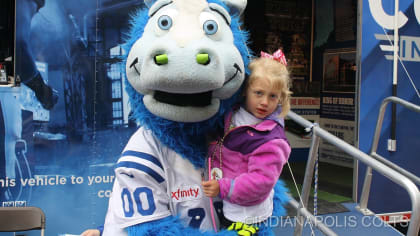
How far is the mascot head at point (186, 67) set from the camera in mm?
1103

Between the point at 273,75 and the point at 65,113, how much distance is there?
1916 millimetres

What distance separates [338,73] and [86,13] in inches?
185

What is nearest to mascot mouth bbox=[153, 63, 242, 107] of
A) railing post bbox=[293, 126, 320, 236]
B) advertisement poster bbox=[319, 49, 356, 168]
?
railing post bbox=[293, 126, 320, 236]

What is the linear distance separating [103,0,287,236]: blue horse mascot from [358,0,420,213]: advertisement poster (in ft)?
9.26

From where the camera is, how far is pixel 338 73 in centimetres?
629

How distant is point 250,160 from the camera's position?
128cm

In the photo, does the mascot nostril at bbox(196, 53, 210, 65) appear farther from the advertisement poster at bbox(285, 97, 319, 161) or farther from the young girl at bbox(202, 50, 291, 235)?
the advertisement poster at bbox(285, 97, 319, 161)

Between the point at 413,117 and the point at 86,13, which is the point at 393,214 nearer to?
the point at 413,117

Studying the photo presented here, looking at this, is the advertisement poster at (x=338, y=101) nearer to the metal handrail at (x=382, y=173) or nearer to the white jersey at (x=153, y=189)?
the metal handrail at (x=382, y=173)

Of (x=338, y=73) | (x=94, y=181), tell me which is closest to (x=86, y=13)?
(x=94, y=181)

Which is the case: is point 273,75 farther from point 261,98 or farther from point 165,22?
point 165,22

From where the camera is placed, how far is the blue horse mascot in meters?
1.12

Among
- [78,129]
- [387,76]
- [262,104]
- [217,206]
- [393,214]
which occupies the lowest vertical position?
[393,214]

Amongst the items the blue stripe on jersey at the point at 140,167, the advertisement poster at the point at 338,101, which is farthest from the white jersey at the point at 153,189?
the advertisement poster at the point at 338,101
